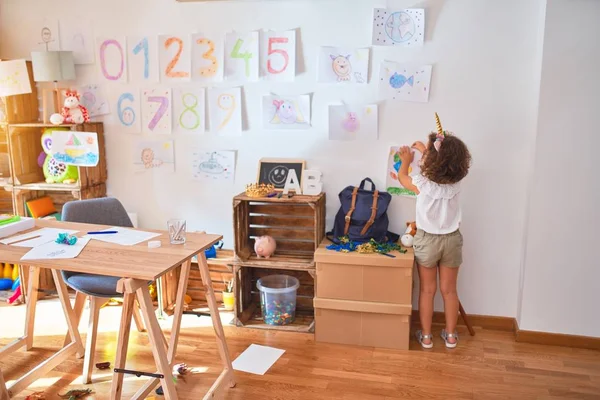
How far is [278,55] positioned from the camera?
334cm

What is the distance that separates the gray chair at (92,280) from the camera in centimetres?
255

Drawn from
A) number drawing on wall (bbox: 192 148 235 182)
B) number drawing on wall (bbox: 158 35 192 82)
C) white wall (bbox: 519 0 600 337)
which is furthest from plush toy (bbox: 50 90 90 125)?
white wall (bbox: 519 0 600 337)

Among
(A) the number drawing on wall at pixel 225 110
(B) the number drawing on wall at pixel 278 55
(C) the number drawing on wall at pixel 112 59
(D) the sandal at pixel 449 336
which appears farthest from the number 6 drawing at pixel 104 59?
(D) the sandal at pixel 449 336

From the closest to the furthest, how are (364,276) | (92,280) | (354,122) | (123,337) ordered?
(123,337) < (92,280) < (364,276) < (354,122)

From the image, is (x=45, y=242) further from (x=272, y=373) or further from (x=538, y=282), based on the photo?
(x=538, y=282)

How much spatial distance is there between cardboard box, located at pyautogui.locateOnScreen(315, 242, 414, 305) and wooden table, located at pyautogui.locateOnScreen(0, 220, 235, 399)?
76cm

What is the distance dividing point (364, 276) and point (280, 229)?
2.29 ft

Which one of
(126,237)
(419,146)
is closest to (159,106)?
(126,237)

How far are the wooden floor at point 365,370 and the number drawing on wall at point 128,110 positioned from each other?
1352 millimetres

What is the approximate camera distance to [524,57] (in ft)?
9.93

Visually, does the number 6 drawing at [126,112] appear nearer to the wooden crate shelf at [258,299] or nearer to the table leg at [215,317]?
the wooden crate shelf at [258,299]

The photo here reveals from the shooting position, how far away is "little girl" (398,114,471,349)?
2846 mm

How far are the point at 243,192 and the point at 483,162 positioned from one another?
4.78ft

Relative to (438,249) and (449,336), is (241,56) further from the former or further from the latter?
(449,336)
